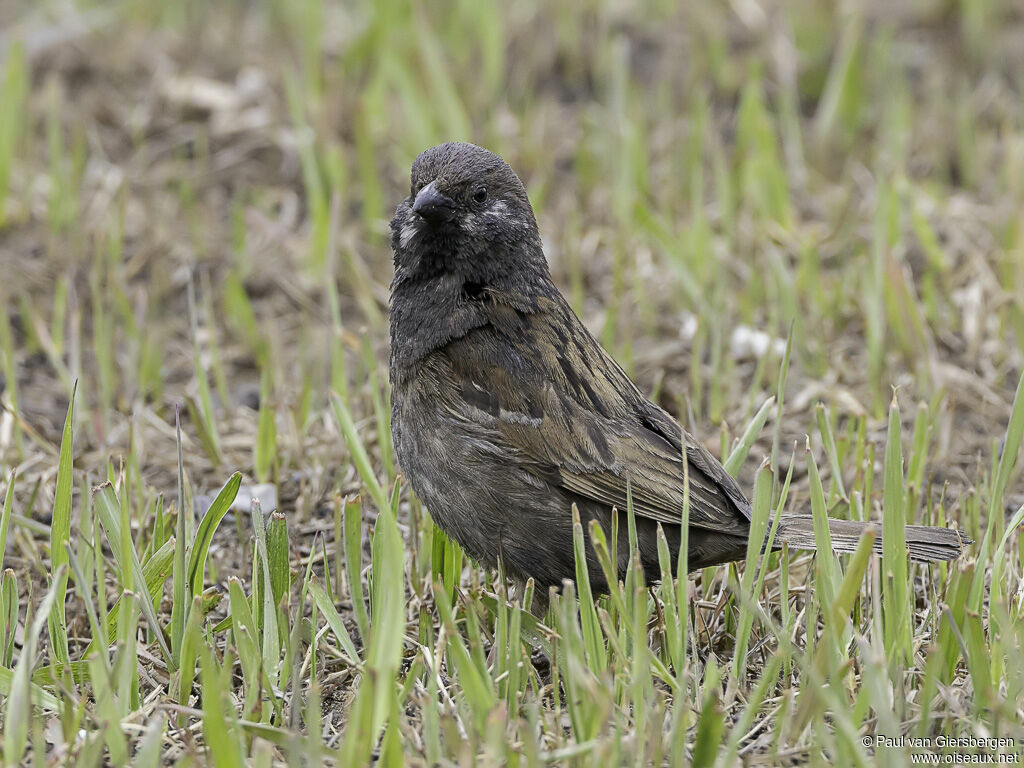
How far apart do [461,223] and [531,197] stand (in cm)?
197

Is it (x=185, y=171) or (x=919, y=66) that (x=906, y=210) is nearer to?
(x=919, y=66)

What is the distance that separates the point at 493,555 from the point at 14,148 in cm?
382

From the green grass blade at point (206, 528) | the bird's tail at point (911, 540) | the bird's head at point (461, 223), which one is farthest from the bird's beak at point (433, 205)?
the bird's tail at point (911, 540)

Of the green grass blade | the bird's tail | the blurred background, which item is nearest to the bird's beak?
the blurred background

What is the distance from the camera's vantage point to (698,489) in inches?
137

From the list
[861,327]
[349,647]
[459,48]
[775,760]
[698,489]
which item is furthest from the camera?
[459,48]

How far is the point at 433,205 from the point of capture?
3668mm

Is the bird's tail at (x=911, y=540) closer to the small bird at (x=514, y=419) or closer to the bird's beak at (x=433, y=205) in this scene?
the small bird at (x=514, y=419)

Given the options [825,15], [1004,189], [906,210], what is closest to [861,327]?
[906,210]

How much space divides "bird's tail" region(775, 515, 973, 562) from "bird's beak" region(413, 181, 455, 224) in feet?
4.00

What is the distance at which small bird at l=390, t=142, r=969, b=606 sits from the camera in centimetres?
349

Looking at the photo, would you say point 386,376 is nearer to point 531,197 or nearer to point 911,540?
point 531,197

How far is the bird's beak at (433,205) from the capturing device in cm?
367

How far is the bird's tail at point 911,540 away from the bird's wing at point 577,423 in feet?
0.52
